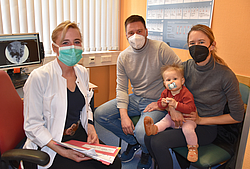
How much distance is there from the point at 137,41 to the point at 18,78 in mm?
1225

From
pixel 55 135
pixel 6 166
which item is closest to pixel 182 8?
pixel 55 135

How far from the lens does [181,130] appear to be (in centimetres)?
152

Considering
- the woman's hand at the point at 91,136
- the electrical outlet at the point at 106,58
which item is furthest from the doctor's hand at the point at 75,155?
the electrical outlet at the point at 106,58

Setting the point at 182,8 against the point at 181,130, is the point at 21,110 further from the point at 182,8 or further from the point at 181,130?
the point at 182,8

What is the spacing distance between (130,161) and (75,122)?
95 cm

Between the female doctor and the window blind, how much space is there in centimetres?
68

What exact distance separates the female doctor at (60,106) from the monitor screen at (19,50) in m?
0.79

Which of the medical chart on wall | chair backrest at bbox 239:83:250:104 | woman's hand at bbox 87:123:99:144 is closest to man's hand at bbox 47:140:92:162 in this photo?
woman's hand at bbox 87:123:99:144

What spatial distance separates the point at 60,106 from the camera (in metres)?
1.30

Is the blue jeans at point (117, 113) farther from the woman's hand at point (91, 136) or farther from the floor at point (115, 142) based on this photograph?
the woman's hand at point (91, 136)

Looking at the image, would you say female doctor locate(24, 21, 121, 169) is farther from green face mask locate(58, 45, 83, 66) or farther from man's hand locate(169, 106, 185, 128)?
man's hand locate(169, 106, 185, 128)

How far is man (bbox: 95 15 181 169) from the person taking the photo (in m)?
1.89

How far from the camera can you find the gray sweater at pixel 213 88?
141 centimetres

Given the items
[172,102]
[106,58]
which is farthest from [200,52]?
[106,58]
